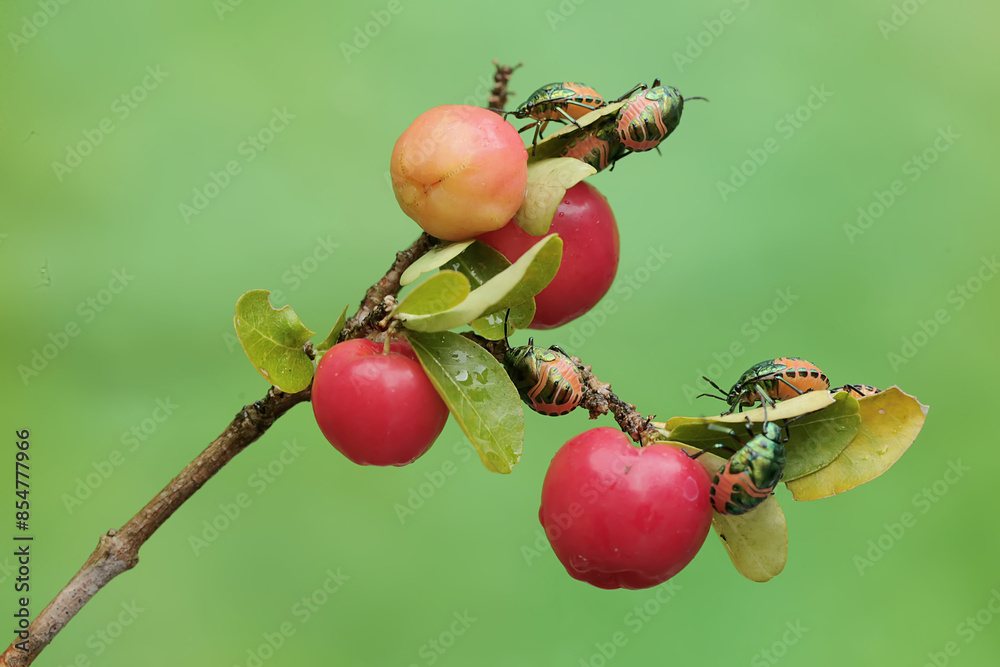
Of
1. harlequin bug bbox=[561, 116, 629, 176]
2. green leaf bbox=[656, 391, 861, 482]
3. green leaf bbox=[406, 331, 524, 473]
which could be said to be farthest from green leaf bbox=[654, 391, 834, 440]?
harlequin bug bbox=[561, 116, 629, 176]

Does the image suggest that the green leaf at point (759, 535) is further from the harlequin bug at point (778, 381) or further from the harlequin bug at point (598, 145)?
the harlequin bug at point (598, 145)

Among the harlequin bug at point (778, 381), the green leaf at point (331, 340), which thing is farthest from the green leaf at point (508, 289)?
the harlequin bug at point (778, 381)

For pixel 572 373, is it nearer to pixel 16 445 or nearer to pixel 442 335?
pixel 442 335

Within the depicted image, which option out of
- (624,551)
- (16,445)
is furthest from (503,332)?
(16,445)

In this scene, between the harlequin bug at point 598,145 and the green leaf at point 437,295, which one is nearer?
the green leaf at point 437,295

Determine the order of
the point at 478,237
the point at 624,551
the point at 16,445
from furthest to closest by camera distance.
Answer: the point at 16,445
the point at 478,237
the point at 624,551

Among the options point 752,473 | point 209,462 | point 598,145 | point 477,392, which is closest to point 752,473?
point 752,473

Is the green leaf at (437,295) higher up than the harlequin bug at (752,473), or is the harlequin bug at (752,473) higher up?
the harlequin bug at (752,473)

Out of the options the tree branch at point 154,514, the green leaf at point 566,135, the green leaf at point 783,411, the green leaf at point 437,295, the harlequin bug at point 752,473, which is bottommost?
the tree branch at point 154,514
